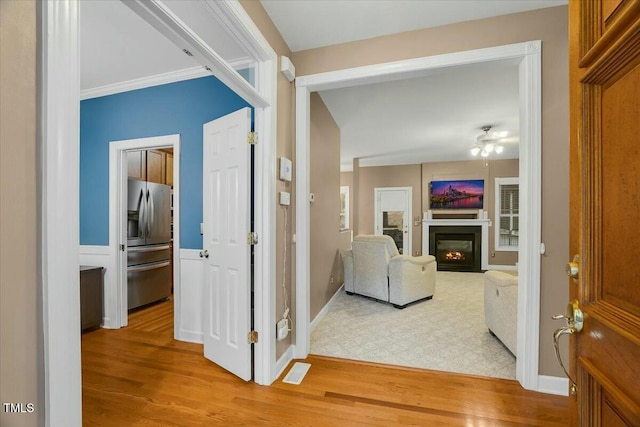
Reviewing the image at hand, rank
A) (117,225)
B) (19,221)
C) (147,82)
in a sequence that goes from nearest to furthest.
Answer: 1. (19,221)
2. (147,82)
3. (117,225)

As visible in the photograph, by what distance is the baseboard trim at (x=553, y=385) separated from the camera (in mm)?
1841

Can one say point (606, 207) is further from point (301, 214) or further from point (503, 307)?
point (503, 307)

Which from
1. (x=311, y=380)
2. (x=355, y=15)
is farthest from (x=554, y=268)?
(x=355, y=15)

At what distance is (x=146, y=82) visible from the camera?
9.45 ft

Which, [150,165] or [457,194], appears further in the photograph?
[457,194]

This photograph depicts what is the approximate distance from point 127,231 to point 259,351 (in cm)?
239

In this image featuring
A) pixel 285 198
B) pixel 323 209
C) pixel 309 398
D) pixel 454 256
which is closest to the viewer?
pixel 309 398

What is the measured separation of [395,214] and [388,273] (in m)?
3.81

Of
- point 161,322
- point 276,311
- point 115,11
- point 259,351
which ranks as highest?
point 115,11

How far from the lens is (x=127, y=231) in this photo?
3.23 meters

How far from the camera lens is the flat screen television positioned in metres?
6.63

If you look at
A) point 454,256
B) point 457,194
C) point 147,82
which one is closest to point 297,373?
point 147,82

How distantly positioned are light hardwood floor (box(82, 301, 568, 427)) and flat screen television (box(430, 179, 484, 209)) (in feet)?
17.7

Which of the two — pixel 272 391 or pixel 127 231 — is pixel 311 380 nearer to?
pixel 272 391
